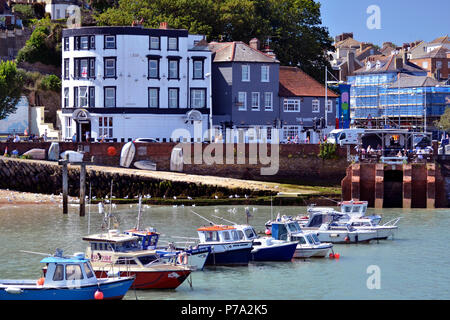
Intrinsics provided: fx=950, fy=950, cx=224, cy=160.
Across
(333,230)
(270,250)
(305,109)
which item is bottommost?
(270,250)

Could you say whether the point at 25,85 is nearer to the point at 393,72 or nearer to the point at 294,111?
the point at 294,111

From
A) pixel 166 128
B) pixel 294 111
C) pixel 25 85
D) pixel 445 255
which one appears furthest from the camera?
pixel 25 85

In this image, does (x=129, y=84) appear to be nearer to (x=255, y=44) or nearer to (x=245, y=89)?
(x=245, y=89)

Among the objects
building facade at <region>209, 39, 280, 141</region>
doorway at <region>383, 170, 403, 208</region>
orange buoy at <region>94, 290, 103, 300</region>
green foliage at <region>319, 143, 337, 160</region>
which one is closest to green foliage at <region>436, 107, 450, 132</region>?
building facade at <region>209, 39, 280, 141</region>

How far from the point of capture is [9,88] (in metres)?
86.9

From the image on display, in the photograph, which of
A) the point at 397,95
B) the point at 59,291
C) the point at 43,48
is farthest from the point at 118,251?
the point at 397,95

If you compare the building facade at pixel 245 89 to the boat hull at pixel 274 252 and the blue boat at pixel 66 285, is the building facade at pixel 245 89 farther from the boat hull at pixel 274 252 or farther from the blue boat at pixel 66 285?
the blue boat at pixel 66 285

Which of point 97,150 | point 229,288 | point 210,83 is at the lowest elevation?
point 229,288

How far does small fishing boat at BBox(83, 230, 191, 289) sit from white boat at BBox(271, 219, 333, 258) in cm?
939

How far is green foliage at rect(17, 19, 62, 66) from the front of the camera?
98250 millimetres

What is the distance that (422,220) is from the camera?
61062mm

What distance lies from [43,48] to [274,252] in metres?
59.5
